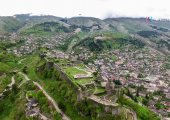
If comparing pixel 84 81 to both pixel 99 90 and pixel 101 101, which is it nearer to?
pixel 99 90

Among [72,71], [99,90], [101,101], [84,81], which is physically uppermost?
[101,101]

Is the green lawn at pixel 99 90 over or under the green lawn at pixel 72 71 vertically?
over

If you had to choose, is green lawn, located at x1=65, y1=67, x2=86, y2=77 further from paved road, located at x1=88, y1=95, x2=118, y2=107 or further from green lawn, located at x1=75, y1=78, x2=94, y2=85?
paved road, located at x1=88, y1=95, x2=118, y2=107

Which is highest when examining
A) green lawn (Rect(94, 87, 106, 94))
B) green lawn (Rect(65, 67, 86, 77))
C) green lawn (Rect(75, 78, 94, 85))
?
green lawn (Rect(94, 87, 106, 94))

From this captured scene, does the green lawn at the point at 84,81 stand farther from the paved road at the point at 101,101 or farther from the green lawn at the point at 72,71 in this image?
the paved road at the point at 101,101

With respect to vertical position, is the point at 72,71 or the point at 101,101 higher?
the point at 101,101

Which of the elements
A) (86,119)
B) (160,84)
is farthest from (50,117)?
(160,84)

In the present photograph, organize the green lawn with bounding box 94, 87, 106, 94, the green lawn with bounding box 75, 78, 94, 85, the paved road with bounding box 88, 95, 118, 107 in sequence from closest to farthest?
the paved road with bounding box 88, 95, 118, 107, the green lawn with bounding box 94, 87, 106, 94, the green lawn with bounding box 75, 78, 94, 85

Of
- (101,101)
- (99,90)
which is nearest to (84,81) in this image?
(99,90)

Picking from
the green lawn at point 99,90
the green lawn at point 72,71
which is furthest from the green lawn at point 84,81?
the green lawn at point 72,71

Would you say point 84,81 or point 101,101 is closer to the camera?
point 101,101

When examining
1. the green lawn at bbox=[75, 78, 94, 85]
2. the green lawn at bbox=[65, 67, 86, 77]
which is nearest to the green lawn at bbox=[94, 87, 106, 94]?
the green lawn at bbox=[75, 78, 94, 85]
